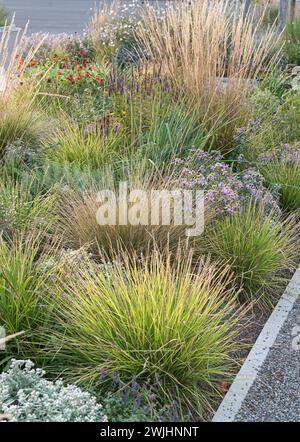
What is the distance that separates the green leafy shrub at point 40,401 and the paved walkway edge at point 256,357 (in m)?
0.61

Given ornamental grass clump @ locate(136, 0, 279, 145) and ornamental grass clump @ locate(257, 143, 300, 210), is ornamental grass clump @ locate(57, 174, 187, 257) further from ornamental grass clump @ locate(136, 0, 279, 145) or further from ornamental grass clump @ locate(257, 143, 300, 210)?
ornamental grass clump @ locate(136, 0, 279, 145)

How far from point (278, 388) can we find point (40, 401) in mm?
1211

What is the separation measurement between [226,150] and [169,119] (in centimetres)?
64

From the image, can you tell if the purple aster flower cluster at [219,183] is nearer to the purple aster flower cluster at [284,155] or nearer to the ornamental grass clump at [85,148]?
the purple aster flower cluster at [284,155]

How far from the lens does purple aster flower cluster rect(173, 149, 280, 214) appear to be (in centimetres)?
459

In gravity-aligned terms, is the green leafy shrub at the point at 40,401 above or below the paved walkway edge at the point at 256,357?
above

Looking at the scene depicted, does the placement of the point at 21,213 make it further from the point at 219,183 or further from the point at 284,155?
the point at 284,155

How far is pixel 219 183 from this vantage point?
4715 millimetres

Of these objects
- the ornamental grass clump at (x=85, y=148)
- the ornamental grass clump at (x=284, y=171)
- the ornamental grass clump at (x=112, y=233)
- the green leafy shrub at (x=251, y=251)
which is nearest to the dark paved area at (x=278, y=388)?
the green leafy shrub at (x=251, y=251)

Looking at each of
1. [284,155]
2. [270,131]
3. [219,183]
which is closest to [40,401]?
[219,183]

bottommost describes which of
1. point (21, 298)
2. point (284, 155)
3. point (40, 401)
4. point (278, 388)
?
point (278, 388)

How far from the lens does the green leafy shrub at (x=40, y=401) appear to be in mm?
2844

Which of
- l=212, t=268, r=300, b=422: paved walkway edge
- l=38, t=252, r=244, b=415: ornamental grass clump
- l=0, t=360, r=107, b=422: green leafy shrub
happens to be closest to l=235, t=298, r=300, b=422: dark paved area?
l=212, t=268, r=300, b=422: paved walkway edge
